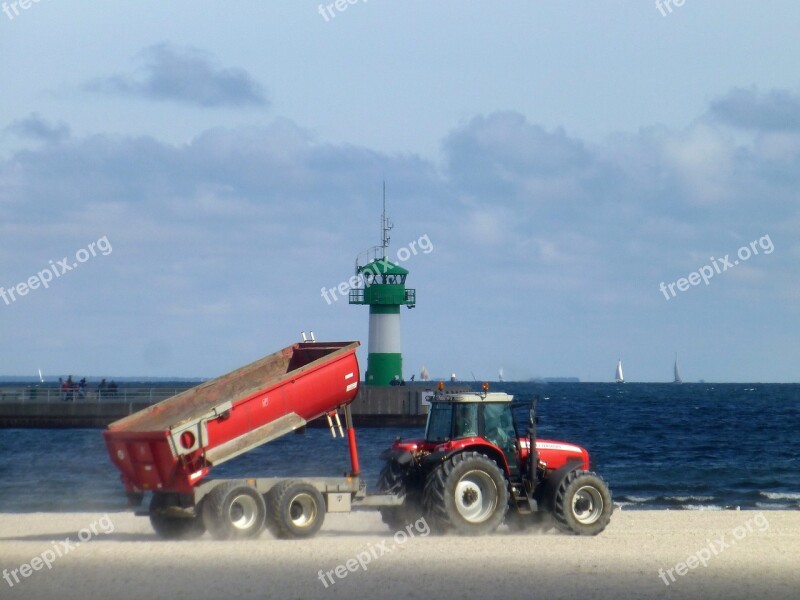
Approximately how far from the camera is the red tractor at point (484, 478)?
1795cm

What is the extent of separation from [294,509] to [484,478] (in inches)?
116

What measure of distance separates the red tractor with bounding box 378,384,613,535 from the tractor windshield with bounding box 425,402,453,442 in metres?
0.02

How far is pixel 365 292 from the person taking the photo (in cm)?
6372

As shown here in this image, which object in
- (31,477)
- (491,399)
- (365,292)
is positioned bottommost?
(31,477)

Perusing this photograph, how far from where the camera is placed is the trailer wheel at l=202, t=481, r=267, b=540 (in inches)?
680

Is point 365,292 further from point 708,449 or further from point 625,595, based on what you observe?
point 625,595

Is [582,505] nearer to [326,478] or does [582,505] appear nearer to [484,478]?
[484,478]

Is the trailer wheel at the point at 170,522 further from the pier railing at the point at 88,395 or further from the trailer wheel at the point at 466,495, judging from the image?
the pier railing at the point at 88,395

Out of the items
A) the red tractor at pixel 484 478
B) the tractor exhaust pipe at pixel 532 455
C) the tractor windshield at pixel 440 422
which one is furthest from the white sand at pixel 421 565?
the tractor windshield at pixel 440 422

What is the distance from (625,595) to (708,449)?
1675 inches

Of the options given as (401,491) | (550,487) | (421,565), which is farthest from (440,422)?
(421,565)

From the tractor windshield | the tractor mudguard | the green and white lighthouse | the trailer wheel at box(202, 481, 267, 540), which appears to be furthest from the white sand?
the green and white lighthouse

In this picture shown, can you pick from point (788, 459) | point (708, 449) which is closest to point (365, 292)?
point (708, 449)

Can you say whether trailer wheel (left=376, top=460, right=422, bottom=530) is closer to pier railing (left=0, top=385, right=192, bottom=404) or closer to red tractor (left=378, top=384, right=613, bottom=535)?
red tractor (left=378, top=384, right=613, bottom=535)
